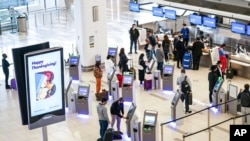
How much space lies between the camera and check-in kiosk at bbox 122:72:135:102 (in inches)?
805

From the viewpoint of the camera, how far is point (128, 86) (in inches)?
804

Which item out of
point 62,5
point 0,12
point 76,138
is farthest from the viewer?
point 62,5

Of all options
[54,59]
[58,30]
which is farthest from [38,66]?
[58,30]

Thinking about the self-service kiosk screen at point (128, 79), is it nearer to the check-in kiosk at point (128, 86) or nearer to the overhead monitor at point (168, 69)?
the check-in kiosk at point (128, 86)

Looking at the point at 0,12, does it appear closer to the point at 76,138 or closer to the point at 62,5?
the point at 62,5

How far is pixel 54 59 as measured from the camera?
976 cm

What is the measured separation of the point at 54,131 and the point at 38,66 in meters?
9.19

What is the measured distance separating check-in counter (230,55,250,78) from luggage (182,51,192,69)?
6.06ft

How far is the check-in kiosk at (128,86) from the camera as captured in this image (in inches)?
805

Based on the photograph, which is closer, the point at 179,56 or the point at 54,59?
the point at 54,59

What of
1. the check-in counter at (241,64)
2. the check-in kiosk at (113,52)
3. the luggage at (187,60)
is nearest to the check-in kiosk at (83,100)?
the check-in kiosk at (113,52)

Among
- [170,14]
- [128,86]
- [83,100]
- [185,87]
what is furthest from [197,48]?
[83,100]

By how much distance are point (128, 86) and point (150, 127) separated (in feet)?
15.0

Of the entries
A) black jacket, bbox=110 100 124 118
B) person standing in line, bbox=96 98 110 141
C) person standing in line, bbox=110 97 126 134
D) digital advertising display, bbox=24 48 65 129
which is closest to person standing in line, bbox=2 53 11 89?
person standing in line, bbox=110 97 126 134
